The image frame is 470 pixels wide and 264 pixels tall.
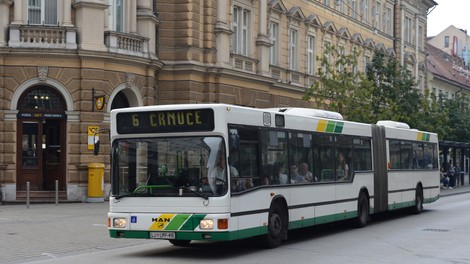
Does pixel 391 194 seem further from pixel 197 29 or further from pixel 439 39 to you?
pixel 439 39

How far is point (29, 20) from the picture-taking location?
28.5 m

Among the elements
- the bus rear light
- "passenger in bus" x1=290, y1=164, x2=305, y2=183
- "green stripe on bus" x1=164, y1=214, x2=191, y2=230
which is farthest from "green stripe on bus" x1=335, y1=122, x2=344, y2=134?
"green stripe on bus" x1=164, y1=214, x2=191, y2=230

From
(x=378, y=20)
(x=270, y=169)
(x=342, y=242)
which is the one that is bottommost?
(x=342, y=242)

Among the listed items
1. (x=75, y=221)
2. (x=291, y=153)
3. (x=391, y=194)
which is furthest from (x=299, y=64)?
(x=291, y=153)

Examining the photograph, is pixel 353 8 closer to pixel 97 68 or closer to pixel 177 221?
pixel 97 68

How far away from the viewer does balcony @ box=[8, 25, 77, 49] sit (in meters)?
27.9

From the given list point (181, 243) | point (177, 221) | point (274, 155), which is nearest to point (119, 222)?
point (177, 221)

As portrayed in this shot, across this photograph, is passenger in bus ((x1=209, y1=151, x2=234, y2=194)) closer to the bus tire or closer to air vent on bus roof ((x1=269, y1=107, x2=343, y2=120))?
air vent on bus roof ((x1=269, y1=107, x2=343, y2=120))

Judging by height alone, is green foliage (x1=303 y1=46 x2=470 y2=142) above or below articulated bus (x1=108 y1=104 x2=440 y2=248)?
above

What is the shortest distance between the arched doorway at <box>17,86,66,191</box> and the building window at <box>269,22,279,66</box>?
1434 centimetres

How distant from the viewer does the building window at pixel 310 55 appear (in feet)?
146

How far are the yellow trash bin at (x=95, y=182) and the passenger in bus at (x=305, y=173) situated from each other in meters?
12.6

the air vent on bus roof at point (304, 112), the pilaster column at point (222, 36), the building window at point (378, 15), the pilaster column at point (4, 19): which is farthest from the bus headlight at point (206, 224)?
the building window at point (378, 15)

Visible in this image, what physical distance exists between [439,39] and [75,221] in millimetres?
87695
